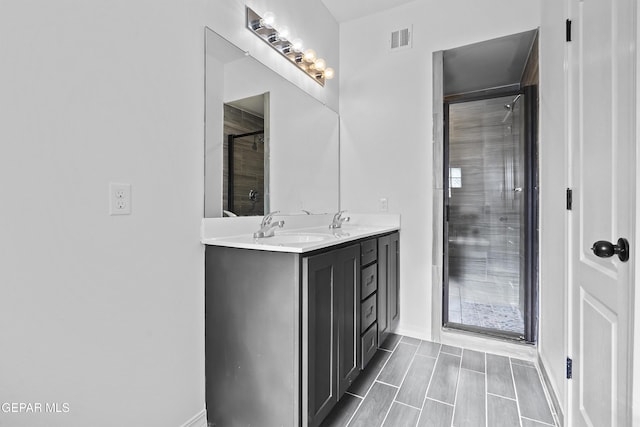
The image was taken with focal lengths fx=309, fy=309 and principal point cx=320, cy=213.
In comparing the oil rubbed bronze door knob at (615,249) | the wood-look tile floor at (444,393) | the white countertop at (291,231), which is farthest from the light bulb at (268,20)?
the wood-look tile floor at (444,393)

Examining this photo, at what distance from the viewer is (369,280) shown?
1899 millimetres

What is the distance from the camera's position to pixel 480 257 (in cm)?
259

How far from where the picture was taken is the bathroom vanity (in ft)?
4.10

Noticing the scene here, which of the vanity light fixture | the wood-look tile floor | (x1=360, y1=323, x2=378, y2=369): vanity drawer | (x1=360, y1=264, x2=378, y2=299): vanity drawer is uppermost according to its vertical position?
the vanity light fixture

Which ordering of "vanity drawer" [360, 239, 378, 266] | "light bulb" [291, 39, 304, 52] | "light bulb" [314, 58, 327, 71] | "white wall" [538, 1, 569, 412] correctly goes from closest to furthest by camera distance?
"white wall" [538, 1, 569, 412] → "vanity drawer" [360, 239, 378, 266] → "light bulb" [291, 39, 304, 52] → "light bulb" [314, 58, 327, 71]

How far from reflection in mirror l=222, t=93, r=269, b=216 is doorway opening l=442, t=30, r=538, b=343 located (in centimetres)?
145

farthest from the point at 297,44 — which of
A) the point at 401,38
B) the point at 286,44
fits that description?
the point at 401,38
